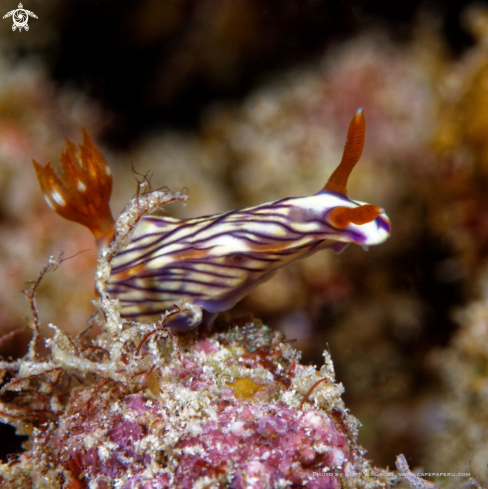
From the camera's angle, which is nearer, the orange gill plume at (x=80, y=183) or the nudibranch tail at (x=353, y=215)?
the nudibranch tail at (x=353, y=215)

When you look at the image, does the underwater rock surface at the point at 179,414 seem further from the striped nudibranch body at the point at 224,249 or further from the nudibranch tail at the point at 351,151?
the nudibranch tail at the point at 351,151

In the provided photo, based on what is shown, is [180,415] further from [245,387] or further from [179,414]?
[245,387]

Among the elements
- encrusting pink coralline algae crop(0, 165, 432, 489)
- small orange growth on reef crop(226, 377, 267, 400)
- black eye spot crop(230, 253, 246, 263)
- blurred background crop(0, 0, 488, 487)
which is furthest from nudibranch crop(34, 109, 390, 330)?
blurred background crop(0, 0, 488, 487)

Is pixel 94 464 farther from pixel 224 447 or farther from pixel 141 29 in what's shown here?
pixel 141 29

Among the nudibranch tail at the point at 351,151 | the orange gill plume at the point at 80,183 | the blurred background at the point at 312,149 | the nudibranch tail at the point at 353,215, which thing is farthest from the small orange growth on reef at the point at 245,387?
the orange gill plume at the point at 80,183

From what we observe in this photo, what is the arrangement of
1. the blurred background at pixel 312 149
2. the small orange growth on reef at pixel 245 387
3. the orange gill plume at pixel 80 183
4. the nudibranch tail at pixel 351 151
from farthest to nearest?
the blurred background at pixel 312 149 < the orange gill plume at pixel 80 183 < the nudibranch tail at pixel 351 151 < the small orange growth on reef at pixel 245 387

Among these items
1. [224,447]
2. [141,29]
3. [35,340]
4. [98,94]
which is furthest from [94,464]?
[141,29]
